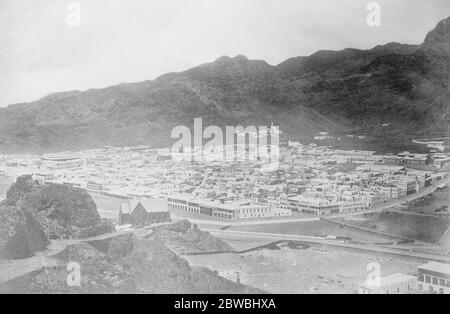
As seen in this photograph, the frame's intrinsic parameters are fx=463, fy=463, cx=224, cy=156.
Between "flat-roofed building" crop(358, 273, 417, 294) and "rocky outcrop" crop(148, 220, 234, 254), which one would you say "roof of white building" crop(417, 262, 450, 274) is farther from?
"rocky outcrop" crop(148, 220, 234, 254)

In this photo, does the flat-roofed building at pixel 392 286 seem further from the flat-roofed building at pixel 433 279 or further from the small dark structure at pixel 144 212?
the small dark structure at pixel 144 212

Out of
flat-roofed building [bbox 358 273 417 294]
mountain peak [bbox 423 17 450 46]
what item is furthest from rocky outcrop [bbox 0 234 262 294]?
mountain peak [bbox 423 17 450 46]

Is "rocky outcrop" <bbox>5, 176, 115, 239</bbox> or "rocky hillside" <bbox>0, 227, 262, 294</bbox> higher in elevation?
"rocky outcrop" <bbox>5, 176, 115, 239</bbox>

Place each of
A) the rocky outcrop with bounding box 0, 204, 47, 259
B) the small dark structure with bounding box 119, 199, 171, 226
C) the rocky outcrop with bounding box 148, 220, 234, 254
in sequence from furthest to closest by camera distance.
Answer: the small dark structure with bounding box 119, 199, 171, 226, the rocky outcrop with bounding box 148, 220, 234, 254, the rocky outcrop with bounding box 0, 204, 47, 259

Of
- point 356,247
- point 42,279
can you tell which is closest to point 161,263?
point 42,279

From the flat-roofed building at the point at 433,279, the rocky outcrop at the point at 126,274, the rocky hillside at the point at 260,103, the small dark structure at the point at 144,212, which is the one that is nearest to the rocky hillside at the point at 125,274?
the rocky outcrop at the point at 126,274

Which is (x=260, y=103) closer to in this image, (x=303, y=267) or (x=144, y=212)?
(x=144, y=212)
